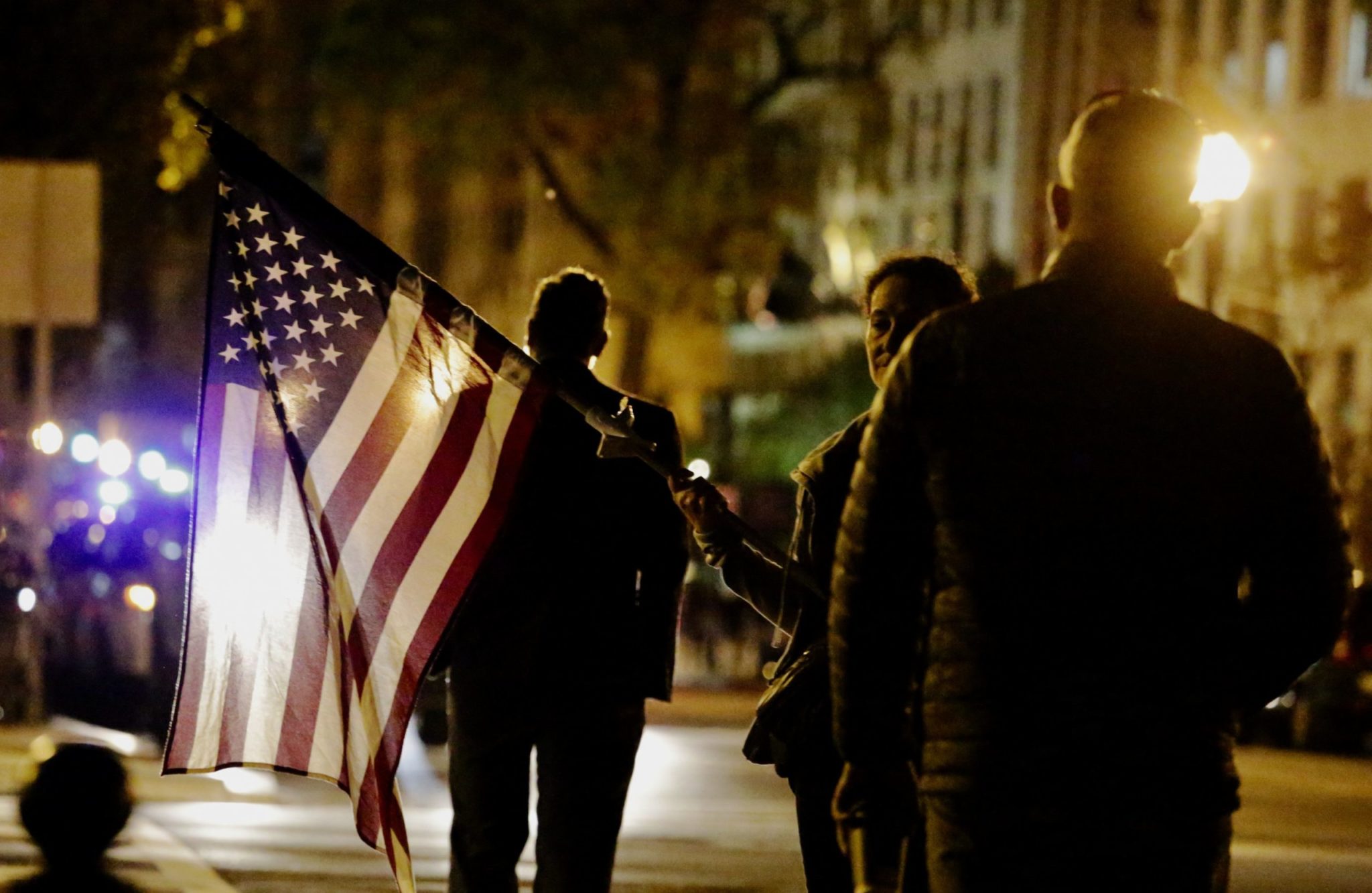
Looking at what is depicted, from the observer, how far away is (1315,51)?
48344 mm

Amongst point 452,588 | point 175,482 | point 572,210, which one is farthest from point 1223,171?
point 572,210

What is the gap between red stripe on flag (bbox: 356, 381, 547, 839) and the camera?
5133 millimetres

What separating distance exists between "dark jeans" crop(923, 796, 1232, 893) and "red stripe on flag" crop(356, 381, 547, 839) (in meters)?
1.99

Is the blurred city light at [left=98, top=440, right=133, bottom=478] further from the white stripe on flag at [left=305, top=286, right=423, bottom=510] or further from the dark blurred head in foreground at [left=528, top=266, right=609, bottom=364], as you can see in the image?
the white stripe on flag at [left=305, top=286, right=423, bottom=510]

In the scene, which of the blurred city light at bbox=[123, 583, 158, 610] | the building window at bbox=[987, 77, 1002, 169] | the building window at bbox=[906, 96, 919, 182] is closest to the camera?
the blurred city light at bbox=[123, 583, 158, 610]

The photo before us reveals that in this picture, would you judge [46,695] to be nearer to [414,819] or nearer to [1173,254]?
[414,819]

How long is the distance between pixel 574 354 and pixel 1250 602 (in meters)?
2.74

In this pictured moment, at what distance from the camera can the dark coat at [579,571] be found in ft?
18.6

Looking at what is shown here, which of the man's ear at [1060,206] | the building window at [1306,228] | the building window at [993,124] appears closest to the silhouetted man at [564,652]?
the man's ear at [1060,206]

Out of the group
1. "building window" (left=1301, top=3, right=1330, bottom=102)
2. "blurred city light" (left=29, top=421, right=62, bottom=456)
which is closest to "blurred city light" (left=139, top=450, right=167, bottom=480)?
"blurred city light" (left=29, top=421, right=62, bottom=456)

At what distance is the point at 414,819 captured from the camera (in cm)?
1147

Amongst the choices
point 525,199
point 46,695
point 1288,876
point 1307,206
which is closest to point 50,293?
point 46,695

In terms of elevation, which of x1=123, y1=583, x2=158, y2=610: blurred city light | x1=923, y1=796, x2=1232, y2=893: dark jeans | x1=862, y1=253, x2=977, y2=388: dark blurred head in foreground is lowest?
x1=123, y1=583, x2=158, y2=610: blurred city light

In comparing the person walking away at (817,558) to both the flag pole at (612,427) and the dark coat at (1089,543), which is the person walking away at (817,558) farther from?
the dark coat at (1089,543)
